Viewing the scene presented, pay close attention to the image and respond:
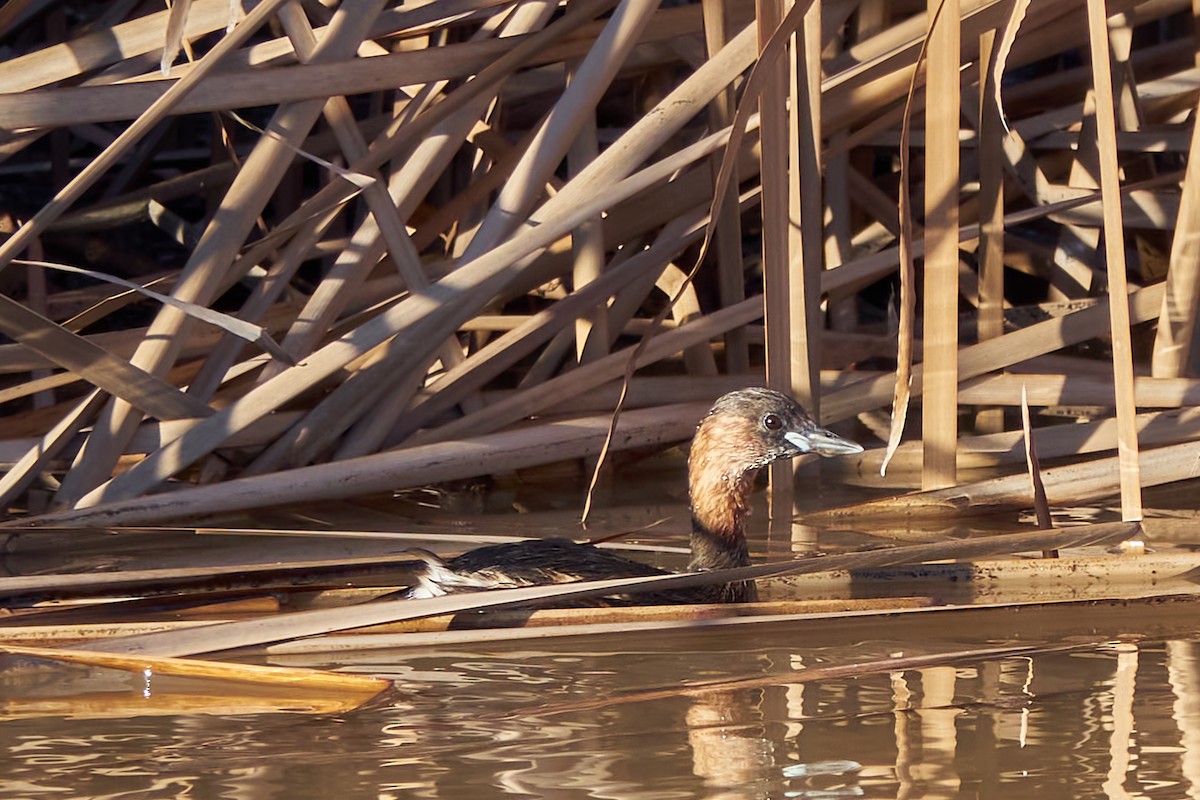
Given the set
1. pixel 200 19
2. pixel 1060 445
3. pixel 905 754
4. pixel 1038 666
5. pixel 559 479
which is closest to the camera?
pixel 905 754

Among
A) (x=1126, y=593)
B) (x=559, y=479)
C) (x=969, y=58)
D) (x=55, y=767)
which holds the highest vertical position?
(x=969, y=58)

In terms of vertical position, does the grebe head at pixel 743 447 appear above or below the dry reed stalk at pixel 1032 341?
below

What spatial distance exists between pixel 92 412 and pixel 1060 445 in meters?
2.67

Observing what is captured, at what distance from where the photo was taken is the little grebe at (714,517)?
168 inches

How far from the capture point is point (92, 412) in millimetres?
5090

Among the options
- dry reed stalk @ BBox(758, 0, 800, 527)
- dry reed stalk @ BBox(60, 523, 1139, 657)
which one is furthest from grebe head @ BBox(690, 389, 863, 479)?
dry reed stalk @ BBox(60, 523, 1139, 657)

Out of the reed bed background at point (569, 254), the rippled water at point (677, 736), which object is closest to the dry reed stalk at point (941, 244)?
the reed bed background at point (569, 254)

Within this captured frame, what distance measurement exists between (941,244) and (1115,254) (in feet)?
2.99

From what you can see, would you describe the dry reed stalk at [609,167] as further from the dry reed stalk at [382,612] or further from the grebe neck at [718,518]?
the dry reed stalk at [382,612]

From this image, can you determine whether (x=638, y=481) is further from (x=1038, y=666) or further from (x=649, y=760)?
(x=649, y=760)

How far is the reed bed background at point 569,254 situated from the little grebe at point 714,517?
15cm

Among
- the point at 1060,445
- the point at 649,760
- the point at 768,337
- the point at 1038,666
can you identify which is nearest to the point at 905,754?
the point at 649,760

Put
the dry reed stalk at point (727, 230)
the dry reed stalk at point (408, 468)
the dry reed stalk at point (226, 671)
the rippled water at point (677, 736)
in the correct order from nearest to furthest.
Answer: the rippled water at point (677, 736) < the dry reed stalk at point (226, 671) < the dry reed stalk at point (408, 468) < the dry reed stalk at point (727, 230)

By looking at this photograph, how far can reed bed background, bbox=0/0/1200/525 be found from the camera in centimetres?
459
